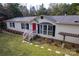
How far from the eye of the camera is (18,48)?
7.60ft

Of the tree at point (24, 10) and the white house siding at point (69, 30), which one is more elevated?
the tree at point (24, 10)

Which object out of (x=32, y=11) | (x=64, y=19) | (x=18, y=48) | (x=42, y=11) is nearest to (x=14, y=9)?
(x=32, y=11)

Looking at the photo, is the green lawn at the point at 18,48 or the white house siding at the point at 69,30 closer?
the white house siding at the point at 69,30

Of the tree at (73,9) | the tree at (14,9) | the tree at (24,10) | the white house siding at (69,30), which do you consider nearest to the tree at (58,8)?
the tree at (73,9)

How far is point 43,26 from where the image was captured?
92.4 inches

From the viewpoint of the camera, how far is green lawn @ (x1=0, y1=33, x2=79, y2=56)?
2285 mm

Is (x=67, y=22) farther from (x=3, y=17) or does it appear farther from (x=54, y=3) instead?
(x=3, y=17)

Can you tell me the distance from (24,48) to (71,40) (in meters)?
0.76

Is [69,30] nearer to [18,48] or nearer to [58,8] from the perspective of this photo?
[58,8]

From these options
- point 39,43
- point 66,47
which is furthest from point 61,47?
point 39,43

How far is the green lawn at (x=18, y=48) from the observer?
2285 millimetres

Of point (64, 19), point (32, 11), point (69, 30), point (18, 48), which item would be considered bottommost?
point (18, 48)

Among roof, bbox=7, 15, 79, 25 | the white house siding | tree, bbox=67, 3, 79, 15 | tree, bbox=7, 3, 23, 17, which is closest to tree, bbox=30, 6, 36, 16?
roof, bbox=7, 15, 79, 25

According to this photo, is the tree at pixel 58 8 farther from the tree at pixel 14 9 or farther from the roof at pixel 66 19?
the tree at pixel 14 9
